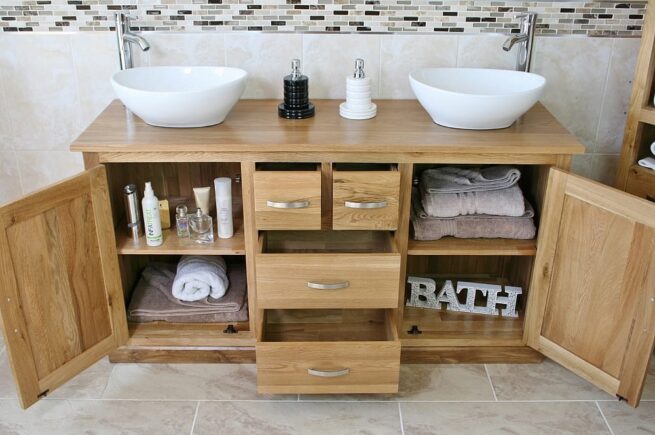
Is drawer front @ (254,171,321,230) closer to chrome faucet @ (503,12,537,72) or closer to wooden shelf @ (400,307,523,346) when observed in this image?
wooden shelf @ (400,307,523,346)

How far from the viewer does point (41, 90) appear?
2.24 metres

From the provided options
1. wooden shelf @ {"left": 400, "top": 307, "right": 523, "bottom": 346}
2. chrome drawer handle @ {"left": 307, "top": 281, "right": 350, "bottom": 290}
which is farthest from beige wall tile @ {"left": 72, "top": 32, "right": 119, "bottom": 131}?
wooden shelf @ {"left": 400, "top": 307, "right": 523, "bottom": 346}

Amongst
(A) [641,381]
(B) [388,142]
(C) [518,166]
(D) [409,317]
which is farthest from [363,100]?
(A) [641,381]

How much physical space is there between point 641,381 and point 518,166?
2.49 feet

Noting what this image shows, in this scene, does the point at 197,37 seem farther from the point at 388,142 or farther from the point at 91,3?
the point at 388,142

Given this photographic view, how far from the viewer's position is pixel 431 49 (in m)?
2.20

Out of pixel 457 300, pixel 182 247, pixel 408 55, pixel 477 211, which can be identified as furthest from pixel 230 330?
pixel 408 55

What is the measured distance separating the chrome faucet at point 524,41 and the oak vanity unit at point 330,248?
0.20 meters

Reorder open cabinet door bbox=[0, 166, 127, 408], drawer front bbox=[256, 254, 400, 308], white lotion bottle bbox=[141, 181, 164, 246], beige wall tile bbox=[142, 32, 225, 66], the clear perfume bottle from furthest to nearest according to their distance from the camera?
beige wall tile bbox=[142, 32, 225, 66]
the clear perfume bottle
white lotion bottle bbox=[141, 181, 164, 246]
drawer front bbox=[256, 254, 400, 308]
open cabinet door bbox=[0, 166, 127, 408]

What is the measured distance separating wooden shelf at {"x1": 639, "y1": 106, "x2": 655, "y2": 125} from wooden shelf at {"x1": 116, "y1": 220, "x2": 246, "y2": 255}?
125 cm

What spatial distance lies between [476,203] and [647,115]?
57 centimetres

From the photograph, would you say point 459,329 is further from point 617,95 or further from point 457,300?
point 617,95

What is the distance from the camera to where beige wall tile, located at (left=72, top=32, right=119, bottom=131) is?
2.18 meters

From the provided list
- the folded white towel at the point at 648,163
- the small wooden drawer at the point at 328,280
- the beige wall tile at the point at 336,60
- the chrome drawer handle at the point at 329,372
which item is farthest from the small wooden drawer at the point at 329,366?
the folded white towel at the point at 648,163
